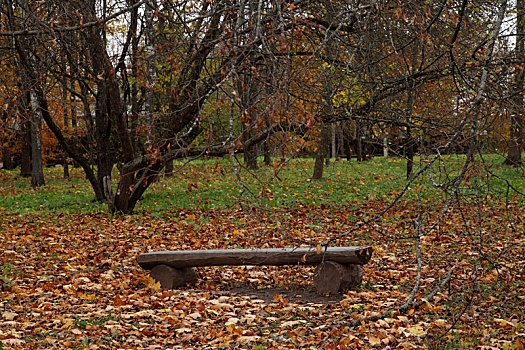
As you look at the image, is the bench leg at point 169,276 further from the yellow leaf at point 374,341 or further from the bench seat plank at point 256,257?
the yellow leaf at point 374,341

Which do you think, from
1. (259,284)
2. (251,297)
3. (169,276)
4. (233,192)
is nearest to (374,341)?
(251,297)

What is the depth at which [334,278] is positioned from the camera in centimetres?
575

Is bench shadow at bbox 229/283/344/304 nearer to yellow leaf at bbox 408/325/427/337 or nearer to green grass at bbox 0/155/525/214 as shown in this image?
yellow leaf at bbox 408/325/427/337

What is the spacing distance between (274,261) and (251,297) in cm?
51

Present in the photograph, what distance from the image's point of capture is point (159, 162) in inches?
395

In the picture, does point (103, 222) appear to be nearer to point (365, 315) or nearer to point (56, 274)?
point (56, 274)

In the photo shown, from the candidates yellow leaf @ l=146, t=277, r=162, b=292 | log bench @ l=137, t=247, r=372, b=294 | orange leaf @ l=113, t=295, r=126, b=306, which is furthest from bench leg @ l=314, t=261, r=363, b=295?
orange leaf @ l=113, t=295, r=126, b=306

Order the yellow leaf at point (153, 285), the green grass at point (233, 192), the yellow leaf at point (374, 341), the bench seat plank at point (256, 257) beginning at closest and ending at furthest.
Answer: the yellow leaf at point (374, 341), the bench seat plank at point (256, 257), the yellow leaf at point (153, 285), the green grass at point (233, 192)

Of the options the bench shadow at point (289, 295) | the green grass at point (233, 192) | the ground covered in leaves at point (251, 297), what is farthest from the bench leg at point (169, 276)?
the green grass at point (233, 192)

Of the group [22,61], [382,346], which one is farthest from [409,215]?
[22,61]

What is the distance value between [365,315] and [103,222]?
7.62 meters

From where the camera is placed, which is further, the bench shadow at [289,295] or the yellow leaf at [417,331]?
the bench shadow at [289,295]

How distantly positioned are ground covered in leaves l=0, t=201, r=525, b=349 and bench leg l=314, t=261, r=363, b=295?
12cm

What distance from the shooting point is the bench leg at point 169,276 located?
6438mm
